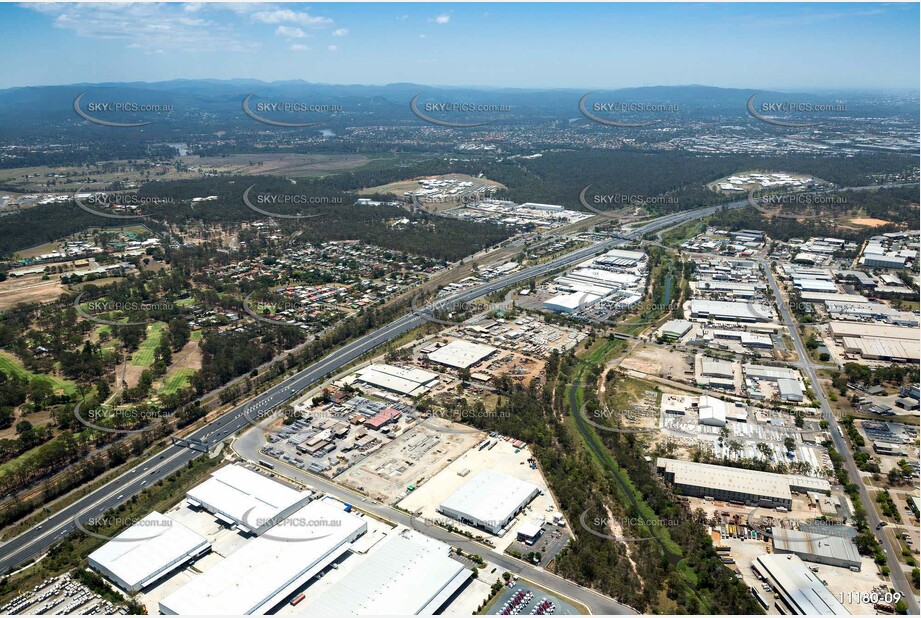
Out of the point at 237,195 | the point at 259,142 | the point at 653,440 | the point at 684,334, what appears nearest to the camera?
the point at 653,440

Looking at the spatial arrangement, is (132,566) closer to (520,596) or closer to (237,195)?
(520,596)

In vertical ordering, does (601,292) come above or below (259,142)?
below

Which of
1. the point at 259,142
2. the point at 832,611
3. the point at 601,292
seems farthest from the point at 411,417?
the point at 259,142

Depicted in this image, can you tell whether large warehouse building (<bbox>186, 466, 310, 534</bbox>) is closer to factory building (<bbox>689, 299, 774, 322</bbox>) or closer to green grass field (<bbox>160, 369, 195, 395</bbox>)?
green grass field (<bbox>160, 369, 195, 395</bbox>)

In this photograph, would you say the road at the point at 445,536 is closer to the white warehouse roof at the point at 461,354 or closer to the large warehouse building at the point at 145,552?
the large warehouse building at the point at 145,552

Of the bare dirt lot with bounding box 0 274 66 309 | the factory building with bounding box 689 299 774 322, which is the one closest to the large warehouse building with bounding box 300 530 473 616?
the factory building with bounding box 689 299 774 322

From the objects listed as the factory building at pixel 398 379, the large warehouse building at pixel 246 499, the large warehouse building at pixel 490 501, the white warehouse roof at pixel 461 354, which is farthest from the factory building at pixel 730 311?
the large warehouse building at pixel 246 499

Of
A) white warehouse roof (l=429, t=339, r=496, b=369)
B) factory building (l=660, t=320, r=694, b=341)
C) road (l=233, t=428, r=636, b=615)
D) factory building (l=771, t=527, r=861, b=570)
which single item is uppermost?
factory building (l=660, t=320, r=694, b=341)

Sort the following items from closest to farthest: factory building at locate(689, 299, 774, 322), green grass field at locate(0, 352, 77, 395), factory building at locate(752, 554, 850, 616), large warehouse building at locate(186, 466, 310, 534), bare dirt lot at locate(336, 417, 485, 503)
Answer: factory building at locate(752, 554, 850, 616) < large warehouse building at locate(186, 466, 310, 534) < bare dirt lot at locate(336, 417, 485, 503) < green grass field at locate(0, 352, 77, 395) < factory building at locate(689, 299, 774, 322)

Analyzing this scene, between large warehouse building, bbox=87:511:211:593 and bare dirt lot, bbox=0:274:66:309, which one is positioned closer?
large warehouse building, bbox=87:511:211:593
